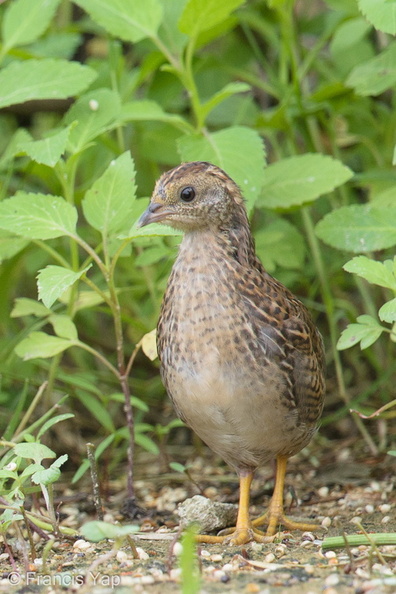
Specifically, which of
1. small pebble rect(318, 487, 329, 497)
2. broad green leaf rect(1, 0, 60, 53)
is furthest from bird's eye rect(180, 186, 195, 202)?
small pebble rect(318, 487, 329, 497)

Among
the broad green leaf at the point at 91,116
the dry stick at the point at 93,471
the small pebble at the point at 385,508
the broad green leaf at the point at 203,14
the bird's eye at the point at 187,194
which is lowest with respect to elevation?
the small pebble at the point at 385,508

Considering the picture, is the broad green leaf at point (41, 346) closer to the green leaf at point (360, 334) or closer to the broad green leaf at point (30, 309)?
the broad green leaf at point (30, 309)

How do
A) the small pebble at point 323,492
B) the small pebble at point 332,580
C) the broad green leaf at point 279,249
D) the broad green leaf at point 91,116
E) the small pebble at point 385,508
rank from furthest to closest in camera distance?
1. the broad green leaf at point 279,249
2. the small pebble at point 323,492
3. the broad green leaf at point 91,116
4. the small pebble at point 385,508
5. the small pebble at point 332,580

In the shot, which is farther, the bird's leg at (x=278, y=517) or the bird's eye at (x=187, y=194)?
the bird's leg at (x=278, y=517)

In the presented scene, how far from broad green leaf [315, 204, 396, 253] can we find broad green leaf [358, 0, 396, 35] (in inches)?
31.2

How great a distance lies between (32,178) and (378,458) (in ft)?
9.83

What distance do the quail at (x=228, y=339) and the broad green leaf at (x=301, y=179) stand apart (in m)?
0.57

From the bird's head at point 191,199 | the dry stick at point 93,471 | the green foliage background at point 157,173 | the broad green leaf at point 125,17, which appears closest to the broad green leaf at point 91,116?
the green foliage background at point 157,173

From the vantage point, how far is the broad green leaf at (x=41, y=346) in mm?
3971

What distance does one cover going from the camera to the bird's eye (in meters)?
3.73

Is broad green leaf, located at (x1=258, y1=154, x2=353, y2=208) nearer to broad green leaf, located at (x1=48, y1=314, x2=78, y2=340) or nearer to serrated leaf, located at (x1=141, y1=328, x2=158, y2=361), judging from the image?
serrated leaf, located at (x1=141, y1=328, x2=158, y2=361)

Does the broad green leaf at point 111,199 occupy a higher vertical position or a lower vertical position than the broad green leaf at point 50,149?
lower

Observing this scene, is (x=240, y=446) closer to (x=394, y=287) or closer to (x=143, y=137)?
(x=394, y=287)

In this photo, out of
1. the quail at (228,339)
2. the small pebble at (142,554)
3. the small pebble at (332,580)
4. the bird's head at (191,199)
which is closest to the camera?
the small pebble at (332,580)
